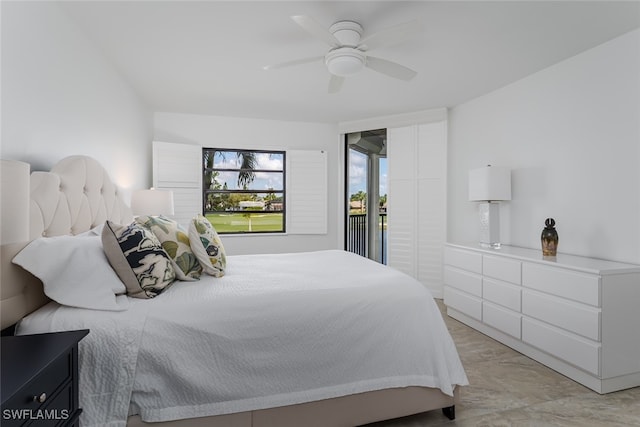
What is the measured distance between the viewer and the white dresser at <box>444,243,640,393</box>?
2.09 m

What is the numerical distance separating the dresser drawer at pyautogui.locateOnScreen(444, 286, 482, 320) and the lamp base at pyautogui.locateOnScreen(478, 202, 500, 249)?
1.78 ft

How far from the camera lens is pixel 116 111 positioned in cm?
298

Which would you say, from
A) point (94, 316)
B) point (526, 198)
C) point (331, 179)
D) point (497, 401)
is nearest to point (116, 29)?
point (94, 316)

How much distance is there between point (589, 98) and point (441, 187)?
1859 mm

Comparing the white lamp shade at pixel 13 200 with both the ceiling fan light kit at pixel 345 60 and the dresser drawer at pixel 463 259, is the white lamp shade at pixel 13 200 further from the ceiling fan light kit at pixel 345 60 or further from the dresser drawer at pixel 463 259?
the dresser drawer at pixel 463 259

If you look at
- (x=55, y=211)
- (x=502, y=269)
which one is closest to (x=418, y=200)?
→ (x=502, y=269)

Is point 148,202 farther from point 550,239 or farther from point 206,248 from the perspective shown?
point 550,239

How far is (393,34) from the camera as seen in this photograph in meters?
1.98

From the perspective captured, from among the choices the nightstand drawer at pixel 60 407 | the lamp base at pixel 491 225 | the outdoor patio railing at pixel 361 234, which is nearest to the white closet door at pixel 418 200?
the outdoor patio railing at pixel 361 234

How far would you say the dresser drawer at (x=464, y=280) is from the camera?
122 inches

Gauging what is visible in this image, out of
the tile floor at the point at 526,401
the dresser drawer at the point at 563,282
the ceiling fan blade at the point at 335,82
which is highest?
the ceiling fan blade at the point at 335,82

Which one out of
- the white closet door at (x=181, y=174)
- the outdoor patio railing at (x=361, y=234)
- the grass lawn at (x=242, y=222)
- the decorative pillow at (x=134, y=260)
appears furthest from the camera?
the outdoor patio railing at (x=361, y=234)

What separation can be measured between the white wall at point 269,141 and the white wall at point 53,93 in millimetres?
1341

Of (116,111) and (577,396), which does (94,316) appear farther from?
(577,396)
